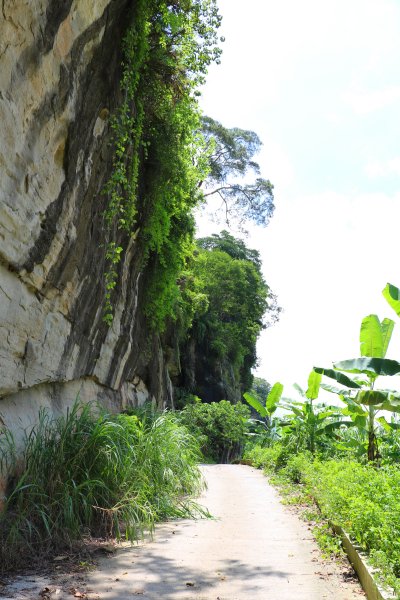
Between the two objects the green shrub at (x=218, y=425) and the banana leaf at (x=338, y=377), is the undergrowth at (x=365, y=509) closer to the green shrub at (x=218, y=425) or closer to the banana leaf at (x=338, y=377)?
the banana leaf at (x=338, y=377)

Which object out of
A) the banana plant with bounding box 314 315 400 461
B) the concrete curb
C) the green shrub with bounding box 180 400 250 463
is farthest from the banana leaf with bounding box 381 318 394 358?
the green shrub with bounding box 180 400 250 463

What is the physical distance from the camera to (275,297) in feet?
121

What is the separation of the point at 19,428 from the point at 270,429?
1633cm

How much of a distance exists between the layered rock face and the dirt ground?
214 centimetres

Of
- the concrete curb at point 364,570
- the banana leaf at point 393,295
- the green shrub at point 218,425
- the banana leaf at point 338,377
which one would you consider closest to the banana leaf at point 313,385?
the banana leaf at point 338,377

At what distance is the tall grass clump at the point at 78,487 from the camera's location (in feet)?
19.1

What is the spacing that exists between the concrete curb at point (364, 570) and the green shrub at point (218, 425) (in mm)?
17571

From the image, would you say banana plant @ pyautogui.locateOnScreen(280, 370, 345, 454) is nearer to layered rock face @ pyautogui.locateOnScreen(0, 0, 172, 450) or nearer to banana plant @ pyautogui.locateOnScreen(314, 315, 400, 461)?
banana plant @ pyautogui.locateOnScreen(314, 315, 400, 461)

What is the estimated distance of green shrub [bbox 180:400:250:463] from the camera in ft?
78.8

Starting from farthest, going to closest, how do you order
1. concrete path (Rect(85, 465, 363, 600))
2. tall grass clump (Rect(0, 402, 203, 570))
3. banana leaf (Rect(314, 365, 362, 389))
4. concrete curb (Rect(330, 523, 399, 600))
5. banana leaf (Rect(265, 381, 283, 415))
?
banana leaf (Rect(265, 381, 283, 415)), banana leaf (Rect(314, 365, 362, 389)), tall grass clump (Rect(0, 402, 203, 570)), concrete path (Rect(85, 465, 363, 600)), concrete curb (Rect(330, 523, 399, 600))

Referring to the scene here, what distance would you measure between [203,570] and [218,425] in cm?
1910

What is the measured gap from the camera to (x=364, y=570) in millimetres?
4961

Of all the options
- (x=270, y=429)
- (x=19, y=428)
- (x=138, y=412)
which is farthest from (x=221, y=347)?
(x=19, y=428)

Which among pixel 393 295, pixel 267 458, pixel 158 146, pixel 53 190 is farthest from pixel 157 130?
pixel 267 458
